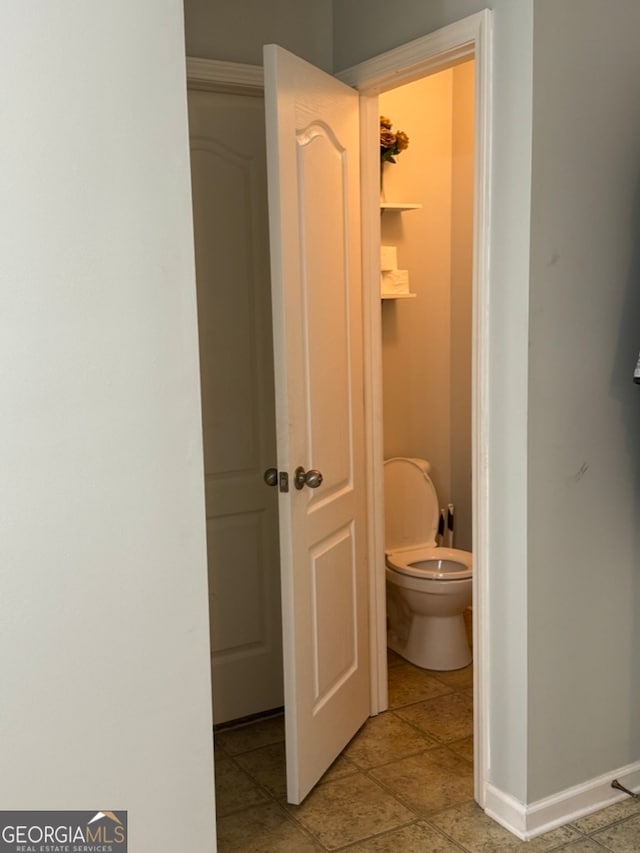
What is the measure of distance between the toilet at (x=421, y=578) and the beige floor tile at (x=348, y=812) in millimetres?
874

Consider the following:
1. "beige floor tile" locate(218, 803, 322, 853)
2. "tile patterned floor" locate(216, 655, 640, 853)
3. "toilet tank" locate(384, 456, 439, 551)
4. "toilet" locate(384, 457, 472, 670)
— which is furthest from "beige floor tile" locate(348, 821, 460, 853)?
"toilet tank" locate(384, 456, 439, 551)

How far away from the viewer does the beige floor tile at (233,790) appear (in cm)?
263

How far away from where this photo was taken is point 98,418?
5.90ft

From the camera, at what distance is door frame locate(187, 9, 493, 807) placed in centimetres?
238

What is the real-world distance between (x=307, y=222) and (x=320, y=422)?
0.58m

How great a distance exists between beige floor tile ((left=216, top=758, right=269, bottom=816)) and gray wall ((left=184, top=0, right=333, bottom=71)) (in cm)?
224

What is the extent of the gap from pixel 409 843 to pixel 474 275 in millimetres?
1553

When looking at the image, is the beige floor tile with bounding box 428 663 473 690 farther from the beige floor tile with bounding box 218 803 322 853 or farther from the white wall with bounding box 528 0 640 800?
the beige floor tile with bounding box 218 803 322 853

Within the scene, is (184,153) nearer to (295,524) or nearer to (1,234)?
(1,234)

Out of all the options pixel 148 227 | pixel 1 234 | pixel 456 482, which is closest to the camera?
pixel 1 234

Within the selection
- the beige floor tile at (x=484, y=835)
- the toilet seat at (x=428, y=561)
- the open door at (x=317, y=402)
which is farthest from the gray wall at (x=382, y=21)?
the beige floor tile at (x=484, y=835)

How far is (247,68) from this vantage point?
9.36 ft

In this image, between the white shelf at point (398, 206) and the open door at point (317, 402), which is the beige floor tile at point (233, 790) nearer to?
the open door at point (317, 402)

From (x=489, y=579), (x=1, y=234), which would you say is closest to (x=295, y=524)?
(x=489, y=579)
